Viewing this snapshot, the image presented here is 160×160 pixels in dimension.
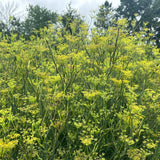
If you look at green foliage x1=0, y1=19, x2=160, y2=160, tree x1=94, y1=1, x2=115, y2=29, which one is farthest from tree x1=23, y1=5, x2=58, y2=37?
green foliage x1=0, y1=19, x2=160, y2=160

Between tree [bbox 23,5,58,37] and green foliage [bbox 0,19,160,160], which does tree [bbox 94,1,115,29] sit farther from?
tree [bbox 23,5,58,37]

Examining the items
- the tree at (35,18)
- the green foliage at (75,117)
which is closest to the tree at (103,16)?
the green foliage at (75,117)

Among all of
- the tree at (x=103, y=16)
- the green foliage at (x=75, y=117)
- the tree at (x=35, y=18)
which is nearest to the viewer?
the green foliage at (x=75, y=117)

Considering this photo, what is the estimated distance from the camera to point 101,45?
256 centimetres

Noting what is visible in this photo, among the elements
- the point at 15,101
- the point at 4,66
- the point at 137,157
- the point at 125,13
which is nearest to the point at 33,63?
the point at 4,66

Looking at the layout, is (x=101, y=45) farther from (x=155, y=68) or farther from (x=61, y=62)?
(x=155, y=68)

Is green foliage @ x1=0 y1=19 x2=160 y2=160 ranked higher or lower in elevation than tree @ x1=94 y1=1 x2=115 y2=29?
lower

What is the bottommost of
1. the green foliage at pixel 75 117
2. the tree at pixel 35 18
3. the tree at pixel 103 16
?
the green foliage at pixel 75 117

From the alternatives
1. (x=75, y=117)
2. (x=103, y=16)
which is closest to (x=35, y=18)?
(x=103, y=16)

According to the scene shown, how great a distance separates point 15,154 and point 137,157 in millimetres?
1265

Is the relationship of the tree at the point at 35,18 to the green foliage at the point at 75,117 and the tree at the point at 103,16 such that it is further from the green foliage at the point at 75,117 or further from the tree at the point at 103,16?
the green foliage at the point at 75,117

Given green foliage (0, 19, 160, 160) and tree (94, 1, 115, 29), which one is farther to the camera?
tree (94, 1, 115, 29)

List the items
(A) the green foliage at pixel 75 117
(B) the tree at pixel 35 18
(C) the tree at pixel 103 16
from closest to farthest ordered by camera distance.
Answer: (A) the green foliage at pixel 75 117, (C) the tree at pixel 103 16, (B) the tree at pixel 35 18

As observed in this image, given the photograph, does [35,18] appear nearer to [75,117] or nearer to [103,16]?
[103,16]
